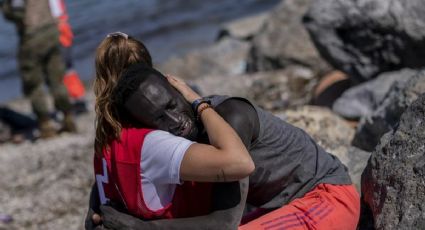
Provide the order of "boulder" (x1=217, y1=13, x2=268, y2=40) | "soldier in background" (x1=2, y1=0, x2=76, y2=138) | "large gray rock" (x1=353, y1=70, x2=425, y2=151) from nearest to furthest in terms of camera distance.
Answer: "large gray rock" (x1=353, y1=70, x2=425, y2=151) → "soldier in background" (x1=2, y1=0, x2=76, y2=138) → "boulder" (x1=217, y1=13, x2=268, y2=40)

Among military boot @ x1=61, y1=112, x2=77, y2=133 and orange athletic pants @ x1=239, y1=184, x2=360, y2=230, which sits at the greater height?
orange athletic pants @ x1=239, y1=184, x2=360, y2=230

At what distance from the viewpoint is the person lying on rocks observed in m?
3.10

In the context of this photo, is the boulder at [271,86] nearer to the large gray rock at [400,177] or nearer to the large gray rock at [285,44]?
the large gray rock at [285,44]

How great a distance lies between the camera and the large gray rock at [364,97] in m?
6.43

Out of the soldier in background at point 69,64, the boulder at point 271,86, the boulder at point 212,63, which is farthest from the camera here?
the boulder at point 212,63

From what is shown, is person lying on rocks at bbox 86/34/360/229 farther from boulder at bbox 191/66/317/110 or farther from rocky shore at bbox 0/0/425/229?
boulder at bbox 191/66/317/110

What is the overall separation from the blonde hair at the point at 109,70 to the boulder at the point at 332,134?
1479 millimetres

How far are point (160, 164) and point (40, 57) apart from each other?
5906 mm

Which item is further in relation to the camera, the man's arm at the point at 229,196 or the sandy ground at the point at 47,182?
the sandy ground at the point at 47,182

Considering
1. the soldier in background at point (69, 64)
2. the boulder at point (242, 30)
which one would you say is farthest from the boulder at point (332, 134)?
the boulder at point (242, 30)

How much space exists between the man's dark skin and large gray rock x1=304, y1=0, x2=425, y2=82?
3.87 m

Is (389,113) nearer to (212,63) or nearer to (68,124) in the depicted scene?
(68,124)

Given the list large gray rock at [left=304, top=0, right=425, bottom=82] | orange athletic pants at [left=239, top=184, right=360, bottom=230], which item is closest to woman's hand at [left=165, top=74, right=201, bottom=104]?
orange athletic pants at [left=239, top=184, right=360, bottom=230]

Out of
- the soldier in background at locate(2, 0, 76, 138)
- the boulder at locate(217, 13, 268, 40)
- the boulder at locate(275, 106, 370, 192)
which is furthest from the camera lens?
the boulder at locate(217, 13, 268, 40)
